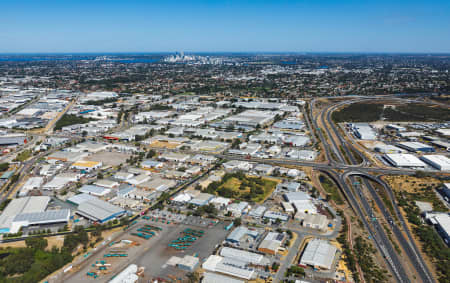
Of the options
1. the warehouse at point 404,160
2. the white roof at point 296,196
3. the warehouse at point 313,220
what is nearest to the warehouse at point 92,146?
the white roof at point 296,196

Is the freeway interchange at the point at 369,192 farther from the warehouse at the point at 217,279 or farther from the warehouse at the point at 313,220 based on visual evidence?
the warehouse at the point at 217,279

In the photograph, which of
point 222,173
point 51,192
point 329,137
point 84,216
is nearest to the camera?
point 84,216

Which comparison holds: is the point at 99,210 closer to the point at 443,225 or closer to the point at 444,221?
the point at 443,225

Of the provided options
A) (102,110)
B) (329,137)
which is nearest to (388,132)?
(329,137)

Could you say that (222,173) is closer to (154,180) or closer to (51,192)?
(154,180)

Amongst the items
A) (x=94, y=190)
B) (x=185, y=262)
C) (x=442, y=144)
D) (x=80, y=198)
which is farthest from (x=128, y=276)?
(x=442, y=144)

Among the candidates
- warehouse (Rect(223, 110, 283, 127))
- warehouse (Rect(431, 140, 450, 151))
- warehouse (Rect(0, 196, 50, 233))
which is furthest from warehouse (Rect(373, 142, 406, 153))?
warehouse (Rect(0, 196, 50, 233))

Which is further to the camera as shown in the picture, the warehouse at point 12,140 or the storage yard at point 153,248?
the warehouse at point 12,140
